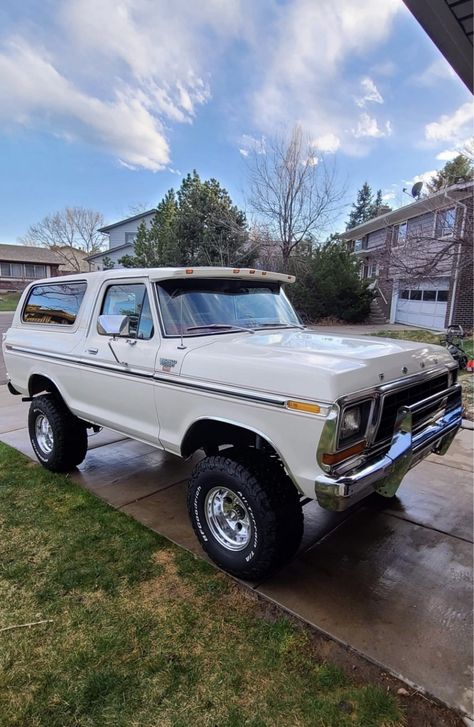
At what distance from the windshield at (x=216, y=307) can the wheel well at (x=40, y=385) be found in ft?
6.51

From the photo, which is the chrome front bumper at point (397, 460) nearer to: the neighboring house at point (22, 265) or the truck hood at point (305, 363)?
the truck hood at point (305, 363)

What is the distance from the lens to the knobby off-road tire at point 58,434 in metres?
4.27

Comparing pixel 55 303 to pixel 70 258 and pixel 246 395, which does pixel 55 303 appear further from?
pixel 70 258

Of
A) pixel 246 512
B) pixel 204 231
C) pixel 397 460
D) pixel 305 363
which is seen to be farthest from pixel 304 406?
pixel 204 231

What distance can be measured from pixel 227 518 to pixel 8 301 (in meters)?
40.8

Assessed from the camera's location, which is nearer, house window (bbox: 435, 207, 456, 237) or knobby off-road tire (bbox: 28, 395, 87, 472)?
knobby off-road tire (bbox: 28, 395, 87, 472)

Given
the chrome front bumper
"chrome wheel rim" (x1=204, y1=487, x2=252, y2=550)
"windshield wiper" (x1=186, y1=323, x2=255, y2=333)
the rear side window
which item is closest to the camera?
the chrome front bumper

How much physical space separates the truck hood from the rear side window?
1896 millimetres

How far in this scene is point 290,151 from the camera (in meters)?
15.5

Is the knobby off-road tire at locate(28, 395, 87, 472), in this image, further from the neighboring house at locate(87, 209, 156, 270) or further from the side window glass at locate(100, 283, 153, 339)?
the neighboring house at locate(87, 209, 156, 270)

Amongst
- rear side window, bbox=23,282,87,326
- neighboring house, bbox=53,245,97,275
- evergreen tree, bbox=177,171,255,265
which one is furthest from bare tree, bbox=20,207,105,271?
rear side window, bbox=23,282,87,326

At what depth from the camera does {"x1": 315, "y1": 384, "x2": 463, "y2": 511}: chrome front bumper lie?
2141 mm

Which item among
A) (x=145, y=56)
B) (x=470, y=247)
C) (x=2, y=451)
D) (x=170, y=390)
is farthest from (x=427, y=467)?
(x=470, y=247)

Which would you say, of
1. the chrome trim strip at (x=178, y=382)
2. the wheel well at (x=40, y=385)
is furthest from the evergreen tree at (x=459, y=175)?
the wheel well at (x=40, y=385)
